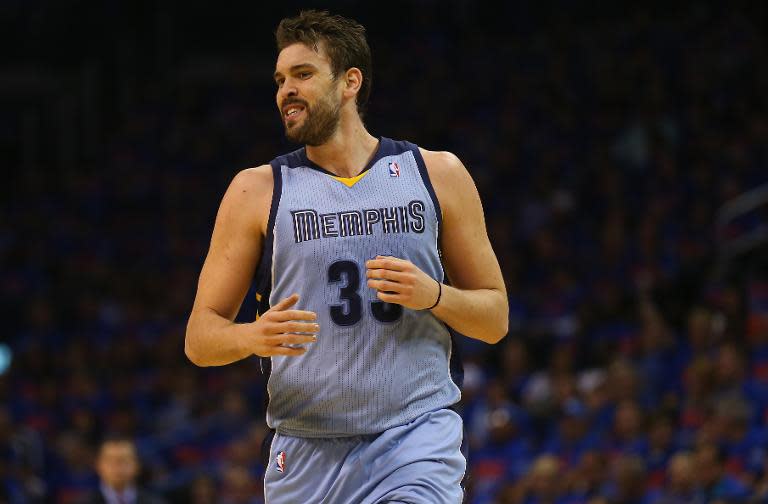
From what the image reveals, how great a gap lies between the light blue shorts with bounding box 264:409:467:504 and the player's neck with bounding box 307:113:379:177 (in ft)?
2.86

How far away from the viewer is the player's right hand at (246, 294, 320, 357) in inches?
146

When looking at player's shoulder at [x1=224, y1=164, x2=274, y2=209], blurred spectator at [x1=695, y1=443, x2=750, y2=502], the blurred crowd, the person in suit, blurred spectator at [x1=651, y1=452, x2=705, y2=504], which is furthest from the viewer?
the blurred crowd

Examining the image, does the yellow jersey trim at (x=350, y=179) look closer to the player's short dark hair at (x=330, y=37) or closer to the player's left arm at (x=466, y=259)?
the player's left arm at (x=466, y=259)

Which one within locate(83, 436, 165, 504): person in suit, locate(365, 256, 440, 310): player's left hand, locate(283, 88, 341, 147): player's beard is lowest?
locate(83, 436, 165, 504): person in suit

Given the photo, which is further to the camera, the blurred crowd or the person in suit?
the blurred crowd

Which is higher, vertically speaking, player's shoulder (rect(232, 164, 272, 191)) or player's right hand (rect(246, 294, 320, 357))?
player's shoulder (rect(232, 164, 272, 191))

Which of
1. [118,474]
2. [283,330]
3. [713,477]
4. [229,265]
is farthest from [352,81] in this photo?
[118,474]

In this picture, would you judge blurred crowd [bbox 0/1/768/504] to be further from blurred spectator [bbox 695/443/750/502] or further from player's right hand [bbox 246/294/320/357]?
player's right hand [bbox 246/294/320/357]

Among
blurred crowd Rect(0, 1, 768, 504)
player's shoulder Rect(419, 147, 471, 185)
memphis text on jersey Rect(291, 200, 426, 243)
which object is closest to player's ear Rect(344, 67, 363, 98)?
player's shoulder Rect(419, 147, 471, 185)

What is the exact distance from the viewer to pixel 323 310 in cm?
400

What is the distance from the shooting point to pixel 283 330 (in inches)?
146

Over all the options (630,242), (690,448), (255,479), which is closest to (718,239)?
(630,242)

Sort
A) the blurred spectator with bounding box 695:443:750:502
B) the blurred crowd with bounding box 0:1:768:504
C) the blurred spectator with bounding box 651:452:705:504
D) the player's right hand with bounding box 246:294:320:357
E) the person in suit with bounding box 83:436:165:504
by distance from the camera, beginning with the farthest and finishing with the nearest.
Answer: the blurred crowd with bounding box 0:1:768:504, the person in suit with bounding box 83:436:165:504, the blurred spectator with bounding box 651:452:705:504, the blurred spectator with bounding box 695:443:750:502, the player's right hand with bounding box 246:294:320:357

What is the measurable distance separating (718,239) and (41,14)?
1423 centimetres
